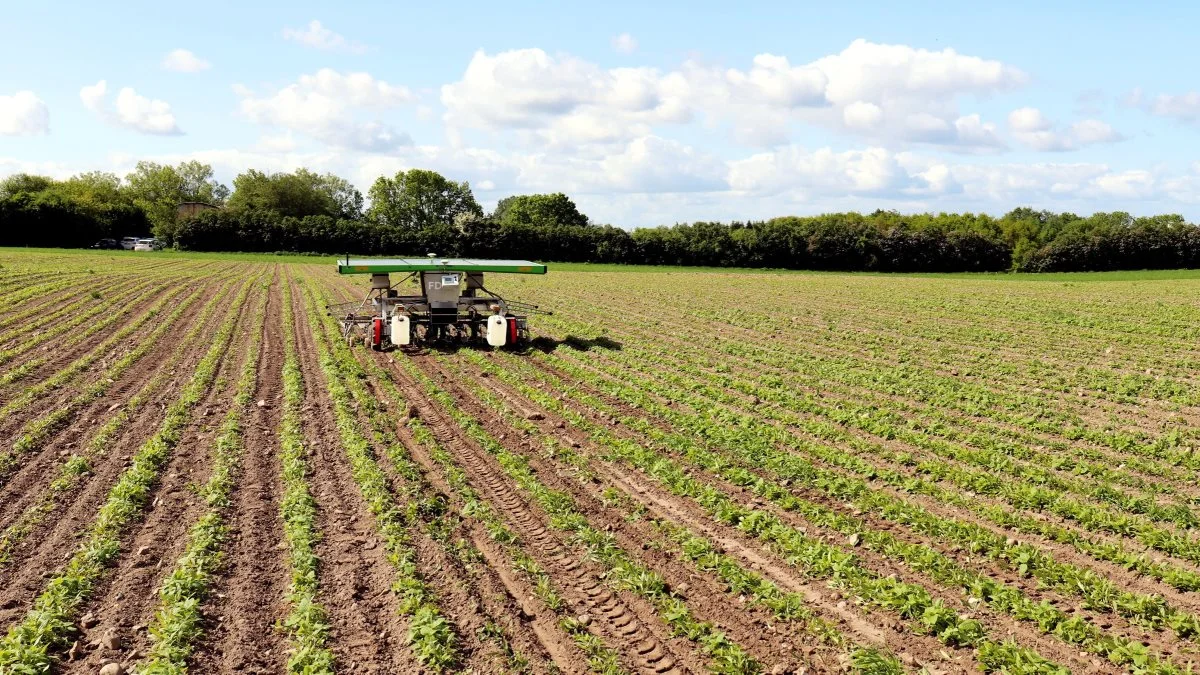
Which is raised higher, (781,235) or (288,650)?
(781,235)

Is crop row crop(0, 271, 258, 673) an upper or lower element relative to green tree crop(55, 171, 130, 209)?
lower

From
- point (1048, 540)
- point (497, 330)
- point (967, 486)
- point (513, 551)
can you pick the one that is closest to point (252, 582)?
point (513, 551)

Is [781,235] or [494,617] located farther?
[781,235]

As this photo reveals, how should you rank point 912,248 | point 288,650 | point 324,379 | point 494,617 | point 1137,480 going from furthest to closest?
point 912,248, point 324,379, point 1137,480, point 494,617, point 288,650

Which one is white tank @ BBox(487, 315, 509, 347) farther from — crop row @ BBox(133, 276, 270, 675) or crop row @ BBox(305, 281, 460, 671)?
crop row @ BBox(133, 276, 270, 675)

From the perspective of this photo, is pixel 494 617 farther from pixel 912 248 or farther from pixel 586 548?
pixel 912 248

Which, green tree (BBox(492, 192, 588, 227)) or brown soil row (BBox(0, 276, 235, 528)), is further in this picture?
green tree (BBox(492, 192, 588, 227))

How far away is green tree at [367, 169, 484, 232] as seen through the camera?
109 m

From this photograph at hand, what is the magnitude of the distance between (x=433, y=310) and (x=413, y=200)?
9368 cm

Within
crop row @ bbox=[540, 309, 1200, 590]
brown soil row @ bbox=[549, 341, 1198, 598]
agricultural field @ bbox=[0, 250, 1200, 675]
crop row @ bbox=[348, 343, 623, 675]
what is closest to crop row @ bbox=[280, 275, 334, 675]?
agricultural field @ bbox=[0, 250, 1200, 675]

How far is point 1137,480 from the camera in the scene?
9570 mm

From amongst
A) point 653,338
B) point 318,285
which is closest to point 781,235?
point 318,285

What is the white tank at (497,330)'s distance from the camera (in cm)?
1997

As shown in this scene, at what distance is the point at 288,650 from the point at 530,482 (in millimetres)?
4007
